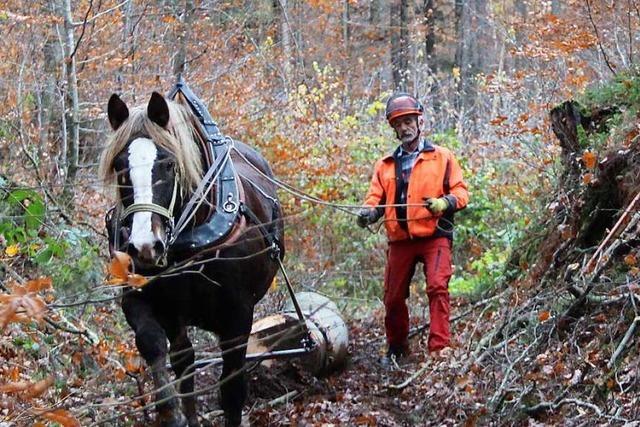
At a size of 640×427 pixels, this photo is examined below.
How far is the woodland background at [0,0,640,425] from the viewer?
521 centimetres

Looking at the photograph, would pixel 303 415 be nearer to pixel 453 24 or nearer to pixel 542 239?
pixel 542 239

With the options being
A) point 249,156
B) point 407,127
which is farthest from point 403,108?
point 249,156

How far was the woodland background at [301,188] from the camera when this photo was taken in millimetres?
5211

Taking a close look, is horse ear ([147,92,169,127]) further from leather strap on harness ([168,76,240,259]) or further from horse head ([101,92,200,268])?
leather strap on harness ([168,76,240,259])

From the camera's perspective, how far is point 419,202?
7281 mm

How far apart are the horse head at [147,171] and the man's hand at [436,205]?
2.13m

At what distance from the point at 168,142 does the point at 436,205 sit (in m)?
2.41

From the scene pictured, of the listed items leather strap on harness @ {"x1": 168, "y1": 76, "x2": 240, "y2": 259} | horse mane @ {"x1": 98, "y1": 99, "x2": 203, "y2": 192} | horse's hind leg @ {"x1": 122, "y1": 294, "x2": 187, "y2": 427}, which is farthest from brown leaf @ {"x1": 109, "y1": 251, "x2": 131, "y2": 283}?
leather strap on harness @ {"x1": 168, "y1": 76, "x2": 240, "y2": 259}

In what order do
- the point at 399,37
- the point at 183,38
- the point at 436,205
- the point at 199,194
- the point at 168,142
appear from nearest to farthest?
1. the point at 168,142
2. the point at 199,194
3. the point at 436,205
4. the point at 183,38
5. the point at 399,37

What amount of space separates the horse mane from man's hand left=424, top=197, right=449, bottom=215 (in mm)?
2028

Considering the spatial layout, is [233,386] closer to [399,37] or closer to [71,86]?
[71,86]

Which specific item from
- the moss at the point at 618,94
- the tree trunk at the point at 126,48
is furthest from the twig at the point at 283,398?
the tree trunk at the point at 126,48

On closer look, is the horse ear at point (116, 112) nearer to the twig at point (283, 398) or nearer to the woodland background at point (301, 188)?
the woodland background at point (301, 188)

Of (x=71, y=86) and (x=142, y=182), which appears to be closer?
(x=142, y=182)
